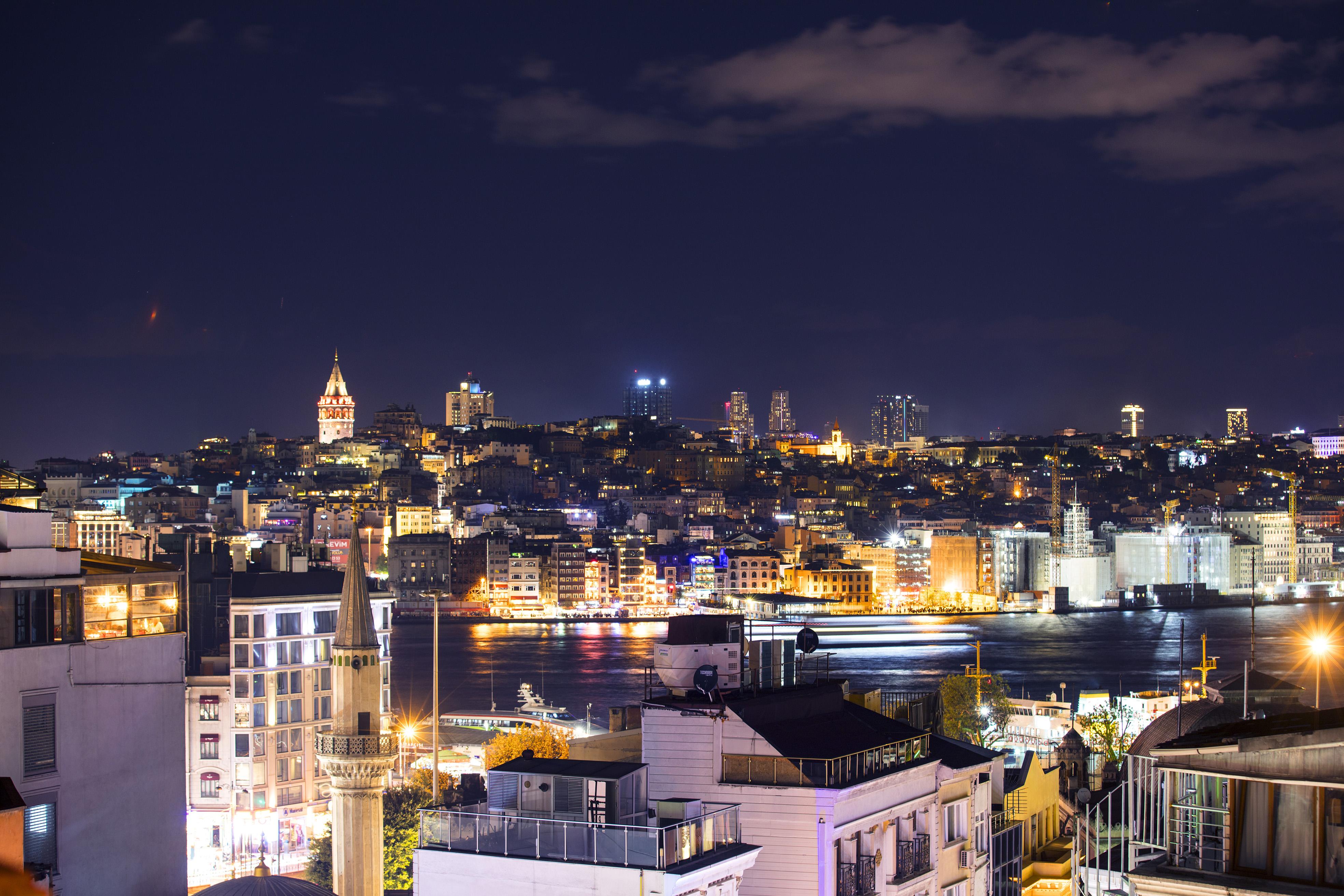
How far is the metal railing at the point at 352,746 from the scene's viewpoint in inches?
326

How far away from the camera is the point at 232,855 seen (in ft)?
42.8

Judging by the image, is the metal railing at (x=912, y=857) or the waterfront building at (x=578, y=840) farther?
the metal railing at (x=912, y=857)

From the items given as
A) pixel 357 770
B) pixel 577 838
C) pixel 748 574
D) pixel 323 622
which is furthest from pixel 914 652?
pixel 577 838

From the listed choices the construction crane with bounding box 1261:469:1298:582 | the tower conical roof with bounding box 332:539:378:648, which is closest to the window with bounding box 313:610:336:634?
the tower conical roof with bounding box 332:539:378:648

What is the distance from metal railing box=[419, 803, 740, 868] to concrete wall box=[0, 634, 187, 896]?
5.81 feet

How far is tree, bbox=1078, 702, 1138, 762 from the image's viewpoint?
1586 cm

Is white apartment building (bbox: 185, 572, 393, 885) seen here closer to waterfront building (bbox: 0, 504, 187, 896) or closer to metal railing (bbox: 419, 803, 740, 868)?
waterfront building (bbox: 0, 504, 187, 896)

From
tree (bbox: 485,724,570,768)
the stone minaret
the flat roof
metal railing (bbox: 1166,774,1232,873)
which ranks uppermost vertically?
metal railing (bbox: 1166,774,1232,873)

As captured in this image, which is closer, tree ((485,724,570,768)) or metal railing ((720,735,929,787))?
metal railing ((720,735,929,787))

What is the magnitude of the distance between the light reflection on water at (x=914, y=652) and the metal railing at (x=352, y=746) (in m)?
10.9

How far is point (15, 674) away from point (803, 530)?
65401mm

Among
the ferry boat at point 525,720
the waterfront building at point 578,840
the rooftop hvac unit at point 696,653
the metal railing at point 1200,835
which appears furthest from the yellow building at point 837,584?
the metal railing at point 1200,835

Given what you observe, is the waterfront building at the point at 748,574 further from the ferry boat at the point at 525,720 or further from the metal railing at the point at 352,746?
the metal railing at the point at 352,746

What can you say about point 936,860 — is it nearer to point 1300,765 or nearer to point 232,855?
point 1300,765
